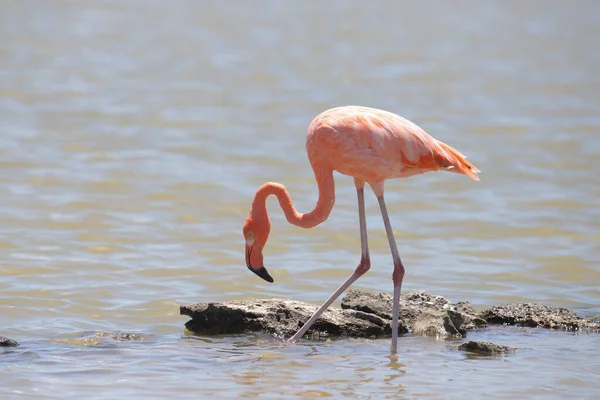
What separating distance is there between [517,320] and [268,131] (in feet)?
26.4

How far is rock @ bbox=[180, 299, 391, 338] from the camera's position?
840 cm

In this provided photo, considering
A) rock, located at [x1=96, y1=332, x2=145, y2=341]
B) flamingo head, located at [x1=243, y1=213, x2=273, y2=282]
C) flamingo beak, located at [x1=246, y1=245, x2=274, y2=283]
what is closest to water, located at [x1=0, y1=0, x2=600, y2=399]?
rock, located at [x1=96, y1=332, x2=145, y2=341]

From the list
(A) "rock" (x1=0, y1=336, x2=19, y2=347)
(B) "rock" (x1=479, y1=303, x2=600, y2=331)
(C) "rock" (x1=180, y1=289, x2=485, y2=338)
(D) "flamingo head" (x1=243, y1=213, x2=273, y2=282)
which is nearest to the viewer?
(A) "rock" (x1=0, y1=336, x2=19, y2=347)

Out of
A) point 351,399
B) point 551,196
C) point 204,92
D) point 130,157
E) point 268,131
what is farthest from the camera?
point 204,92

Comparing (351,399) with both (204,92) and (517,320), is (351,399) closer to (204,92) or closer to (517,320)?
(517,320)

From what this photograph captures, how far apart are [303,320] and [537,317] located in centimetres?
189

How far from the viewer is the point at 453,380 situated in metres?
7.24

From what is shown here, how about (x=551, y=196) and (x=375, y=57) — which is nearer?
(x=551, y=196)

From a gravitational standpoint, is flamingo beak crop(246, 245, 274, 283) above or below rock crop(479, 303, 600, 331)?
above

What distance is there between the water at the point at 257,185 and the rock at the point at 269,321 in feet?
0.64

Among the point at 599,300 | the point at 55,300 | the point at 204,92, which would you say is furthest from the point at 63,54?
the point at 599,300

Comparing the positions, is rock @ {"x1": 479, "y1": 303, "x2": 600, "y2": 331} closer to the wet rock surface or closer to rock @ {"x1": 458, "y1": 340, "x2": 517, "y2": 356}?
the wet rock surface

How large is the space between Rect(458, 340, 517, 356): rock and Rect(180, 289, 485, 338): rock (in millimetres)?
462

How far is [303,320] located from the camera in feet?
27.7
